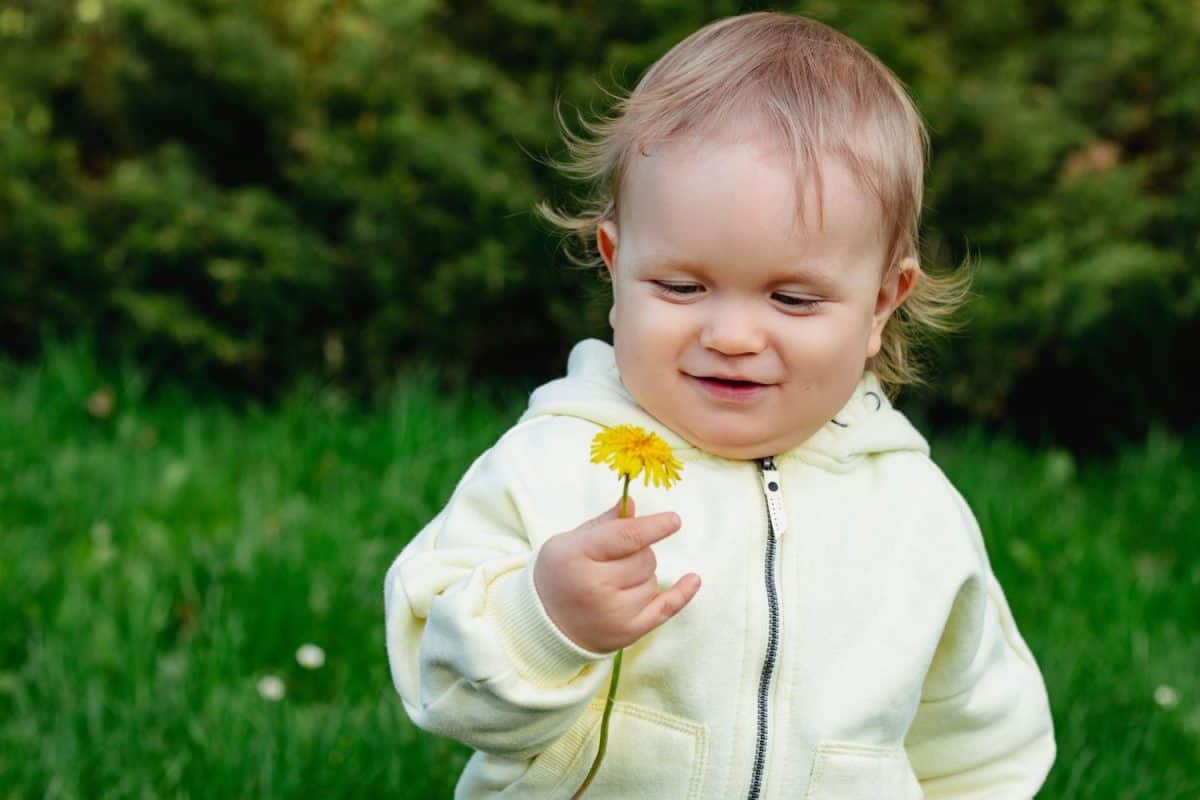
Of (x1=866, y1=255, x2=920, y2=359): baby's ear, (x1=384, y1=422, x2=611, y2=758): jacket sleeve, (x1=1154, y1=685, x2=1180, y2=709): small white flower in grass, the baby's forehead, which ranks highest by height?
the baby's forehead

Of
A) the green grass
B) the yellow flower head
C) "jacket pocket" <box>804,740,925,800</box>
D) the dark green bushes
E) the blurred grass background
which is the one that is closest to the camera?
the yellow flower head

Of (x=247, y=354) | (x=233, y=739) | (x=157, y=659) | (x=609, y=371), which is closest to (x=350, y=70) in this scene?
(x=247, y=354)

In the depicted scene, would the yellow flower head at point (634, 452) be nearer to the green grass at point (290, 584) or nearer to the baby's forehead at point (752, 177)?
the baby's forehead at point (752, 177)

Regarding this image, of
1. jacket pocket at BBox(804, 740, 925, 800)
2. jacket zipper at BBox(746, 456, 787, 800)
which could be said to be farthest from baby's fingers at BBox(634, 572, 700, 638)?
jacket pocket at BBox(804, 740, 925, 800)

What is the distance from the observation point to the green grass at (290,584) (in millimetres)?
2605

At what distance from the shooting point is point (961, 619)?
193 cm

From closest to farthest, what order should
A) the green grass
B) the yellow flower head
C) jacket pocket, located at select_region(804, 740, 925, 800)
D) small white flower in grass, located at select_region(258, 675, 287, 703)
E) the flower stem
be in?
the yellow flower head < the flower stem < jacket pocket, located at select_region(804, 740, 925, 800) < the green grass < small white flower in grass, located at select_region(258, 675, 287, 703)

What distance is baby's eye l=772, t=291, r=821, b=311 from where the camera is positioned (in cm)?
175

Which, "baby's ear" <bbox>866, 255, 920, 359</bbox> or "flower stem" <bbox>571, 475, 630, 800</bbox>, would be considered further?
"baby's ear" <bbox>866, 255, 920, 359</bbox>

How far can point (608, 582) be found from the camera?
5.08 feet

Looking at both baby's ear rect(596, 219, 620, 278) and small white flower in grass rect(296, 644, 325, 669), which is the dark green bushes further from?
baby's ear rect(596, 219, 620, 278)

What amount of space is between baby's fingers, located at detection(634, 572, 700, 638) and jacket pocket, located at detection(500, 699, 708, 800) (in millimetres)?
241

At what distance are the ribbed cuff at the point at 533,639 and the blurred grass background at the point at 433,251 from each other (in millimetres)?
1919

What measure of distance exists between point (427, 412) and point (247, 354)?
595 millimetres
